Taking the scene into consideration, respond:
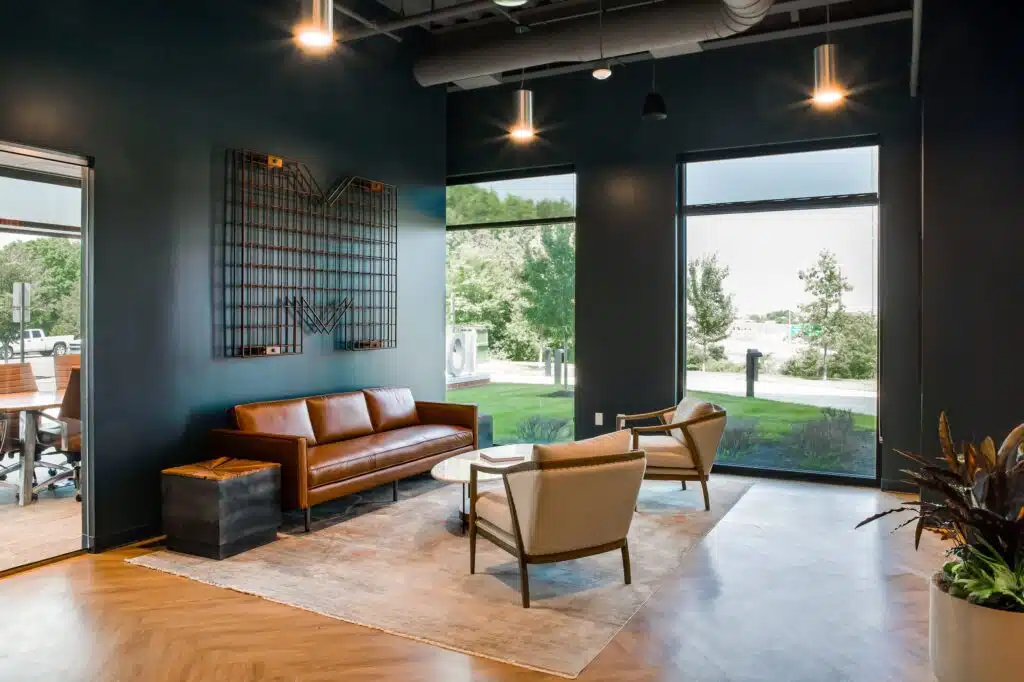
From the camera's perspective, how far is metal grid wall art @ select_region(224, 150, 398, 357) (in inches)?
224

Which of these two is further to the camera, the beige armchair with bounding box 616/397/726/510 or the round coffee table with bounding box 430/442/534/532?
the beige armchair with bounding box 616/397/726/510

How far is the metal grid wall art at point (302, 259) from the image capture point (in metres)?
5.70

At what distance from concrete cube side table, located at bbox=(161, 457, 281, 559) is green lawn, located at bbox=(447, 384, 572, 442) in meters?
3.51

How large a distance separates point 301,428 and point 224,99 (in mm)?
2507

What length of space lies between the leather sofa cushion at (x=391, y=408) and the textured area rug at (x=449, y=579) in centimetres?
102

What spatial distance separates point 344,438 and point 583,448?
299cm

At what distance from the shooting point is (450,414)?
273 inches

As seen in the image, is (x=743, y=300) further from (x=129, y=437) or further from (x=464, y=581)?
(x=129, y=437)

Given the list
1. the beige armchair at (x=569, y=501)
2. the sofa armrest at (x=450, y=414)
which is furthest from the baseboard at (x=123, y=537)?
the sofa armrest at (x=450, y=414)

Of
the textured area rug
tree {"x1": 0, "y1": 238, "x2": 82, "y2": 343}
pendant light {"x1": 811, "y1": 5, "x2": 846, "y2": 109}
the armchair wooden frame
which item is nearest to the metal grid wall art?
tree {"x1": 0, "y1": 238, "x2": 82, "y2": 343}

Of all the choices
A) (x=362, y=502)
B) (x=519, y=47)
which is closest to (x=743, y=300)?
(x=519, y=47)

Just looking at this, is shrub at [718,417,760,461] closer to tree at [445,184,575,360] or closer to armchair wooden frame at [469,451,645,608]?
tree at [445,184,575,360]

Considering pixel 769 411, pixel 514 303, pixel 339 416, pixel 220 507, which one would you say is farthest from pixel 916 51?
pixel 220 507

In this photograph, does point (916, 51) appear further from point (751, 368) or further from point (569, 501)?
point (569, 501)
